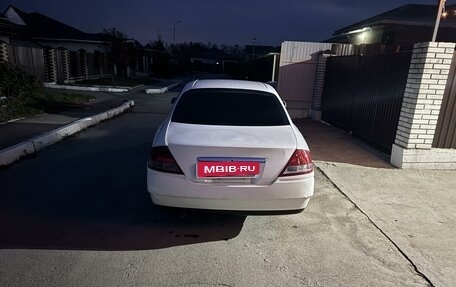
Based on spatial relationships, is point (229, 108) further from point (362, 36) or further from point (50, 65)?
point (362, 36)

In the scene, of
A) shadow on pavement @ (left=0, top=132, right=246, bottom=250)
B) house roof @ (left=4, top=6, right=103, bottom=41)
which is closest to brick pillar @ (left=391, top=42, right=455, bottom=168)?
shadow on pavement @ (left=0, top=132, right=246, bottom=250)

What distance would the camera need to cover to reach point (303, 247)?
10.0ft

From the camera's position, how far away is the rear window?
3418mm

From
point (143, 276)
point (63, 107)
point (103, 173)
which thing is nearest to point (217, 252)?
point (143, 276)

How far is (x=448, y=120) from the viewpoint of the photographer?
5.51 metres

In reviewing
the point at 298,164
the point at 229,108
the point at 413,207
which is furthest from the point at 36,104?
the point at 413,207

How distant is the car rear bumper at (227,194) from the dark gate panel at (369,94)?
4.14 m

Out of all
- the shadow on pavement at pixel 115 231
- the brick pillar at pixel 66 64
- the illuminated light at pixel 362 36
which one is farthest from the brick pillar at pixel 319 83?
the brick pillar at pixel 66 64

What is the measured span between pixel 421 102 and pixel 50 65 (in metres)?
19.3

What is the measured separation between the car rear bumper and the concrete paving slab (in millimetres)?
1306

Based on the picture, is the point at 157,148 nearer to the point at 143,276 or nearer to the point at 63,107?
the point at 143,276

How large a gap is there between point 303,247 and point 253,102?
1.70 m

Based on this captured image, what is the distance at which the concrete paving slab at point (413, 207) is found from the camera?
2955mm

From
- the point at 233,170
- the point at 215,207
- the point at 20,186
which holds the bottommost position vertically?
the point at 20,186
